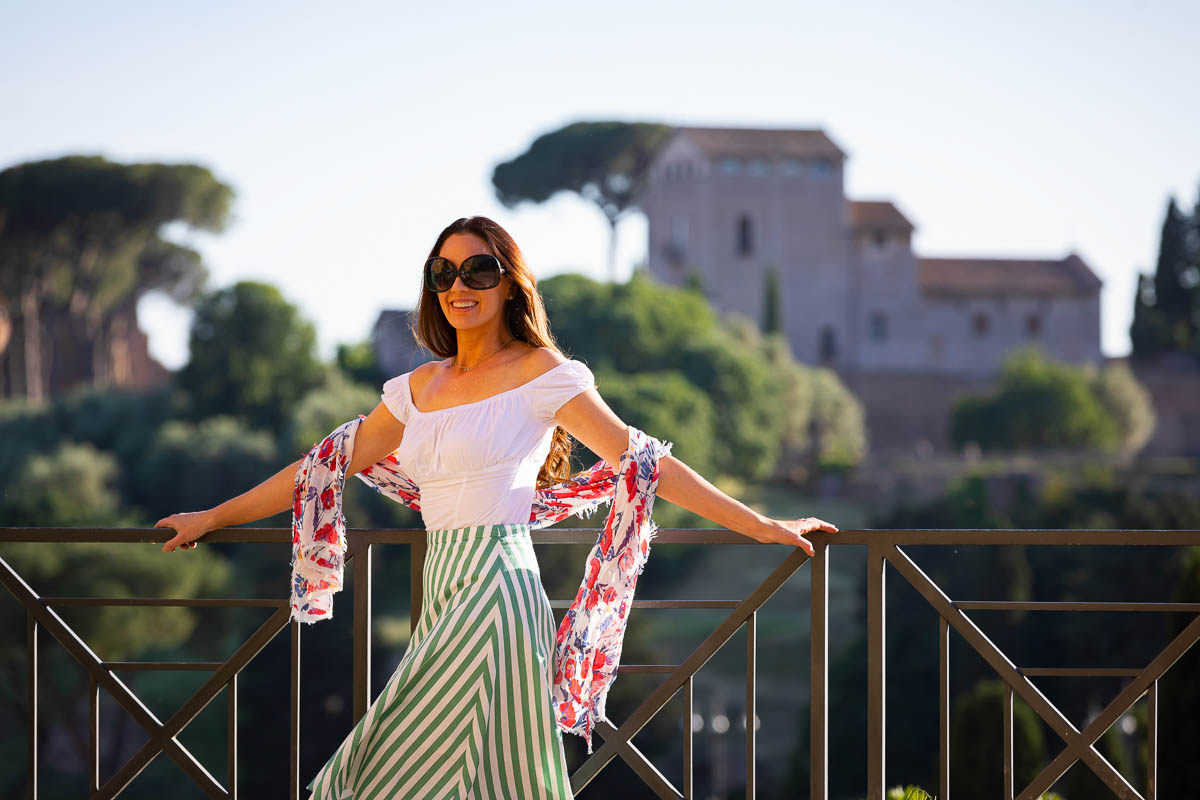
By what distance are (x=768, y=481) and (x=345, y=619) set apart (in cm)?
1705

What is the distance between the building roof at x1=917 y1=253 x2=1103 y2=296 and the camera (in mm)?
46125

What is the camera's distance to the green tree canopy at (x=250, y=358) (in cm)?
3622

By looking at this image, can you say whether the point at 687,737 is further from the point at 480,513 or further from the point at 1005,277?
the point at 1005,277

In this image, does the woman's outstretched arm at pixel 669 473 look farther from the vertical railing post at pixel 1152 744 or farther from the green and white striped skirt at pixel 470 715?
the vertical railing post at pixel 1152 744

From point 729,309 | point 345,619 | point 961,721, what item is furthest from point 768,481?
point 961,721

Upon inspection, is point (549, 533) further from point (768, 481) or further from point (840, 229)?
point (840, 229)

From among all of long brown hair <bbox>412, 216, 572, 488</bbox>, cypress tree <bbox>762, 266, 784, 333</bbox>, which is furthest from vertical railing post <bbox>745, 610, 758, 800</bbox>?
cypress tree <bbox>762, 266, 784, 333</bbox>

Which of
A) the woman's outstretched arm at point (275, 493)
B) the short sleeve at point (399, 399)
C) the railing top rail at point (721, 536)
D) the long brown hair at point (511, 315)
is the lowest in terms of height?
the railing top rail at point (721, 536)

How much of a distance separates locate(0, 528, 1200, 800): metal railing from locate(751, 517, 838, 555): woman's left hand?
2cm

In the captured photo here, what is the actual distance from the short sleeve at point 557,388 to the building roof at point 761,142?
42.9 metres

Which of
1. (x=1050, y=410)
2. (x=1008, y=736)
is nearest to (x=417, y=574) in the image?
(x=1008, y=736)

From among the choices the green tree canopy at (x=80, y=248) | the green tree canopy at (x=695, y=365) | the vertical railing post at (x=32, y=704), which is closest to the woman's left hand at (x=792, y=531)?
the vertical railing post at (x=32, y=704)

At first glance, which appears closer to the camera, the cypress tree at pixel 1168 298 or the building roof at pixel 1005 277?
the cypress tree at pixel 1168 298

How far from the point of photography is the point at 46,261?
133 feet
